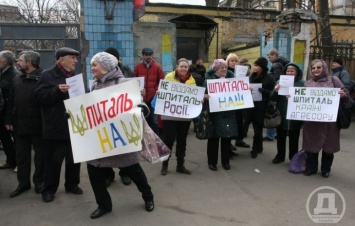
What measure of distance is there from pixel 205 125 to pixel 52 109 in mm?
2291

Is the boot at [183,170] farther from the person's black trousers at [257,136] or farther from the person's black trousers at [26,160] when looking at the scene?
the person's black trousers at [26,160]

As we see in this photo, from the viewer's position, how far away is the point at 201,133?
5.27 meters

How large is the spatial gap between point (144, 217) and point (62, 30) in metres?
6.28

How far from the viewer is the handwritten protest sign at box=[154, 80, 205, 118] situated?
16.6 feet

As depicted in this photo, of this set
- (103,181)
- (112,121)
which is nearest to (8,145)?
(103,181)

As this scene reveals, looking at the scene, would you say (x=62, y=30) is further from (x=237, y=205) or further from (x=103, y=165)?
(x=237, y=205)

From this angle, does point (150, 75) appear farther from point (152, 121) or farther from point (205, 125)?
point (205, 125)

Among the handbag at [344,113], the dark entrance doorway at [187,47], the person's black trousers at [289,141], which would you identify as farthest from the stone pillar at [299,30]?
the dark entrance doorway at [187,47]

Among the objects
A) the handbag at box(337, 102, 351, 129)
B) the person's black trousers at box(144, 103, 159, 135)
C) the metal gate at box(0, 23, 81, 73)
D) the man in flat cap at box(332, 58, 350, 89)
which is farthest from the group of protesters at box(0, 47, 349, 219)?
the metal gate at box(0, 23, 81, 73)

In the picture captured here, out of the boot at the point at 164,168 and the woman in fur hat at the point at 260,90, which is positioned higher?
the woman in fur hat at the point at 260,90

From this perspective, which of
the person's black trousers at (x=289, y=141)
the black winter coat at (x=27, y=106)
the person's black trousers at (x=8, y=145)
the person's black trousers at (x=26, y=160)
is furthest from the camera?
the person's black trousers at (x=8, y=145)

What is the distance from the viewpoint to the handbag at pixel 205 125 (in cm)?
525

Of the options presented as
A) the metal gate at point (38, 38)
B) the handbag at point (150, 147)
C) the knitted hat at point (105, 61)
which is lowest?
the handbag at point (150, 147)

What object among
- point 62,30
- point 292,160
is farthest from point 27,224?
point 62,30
